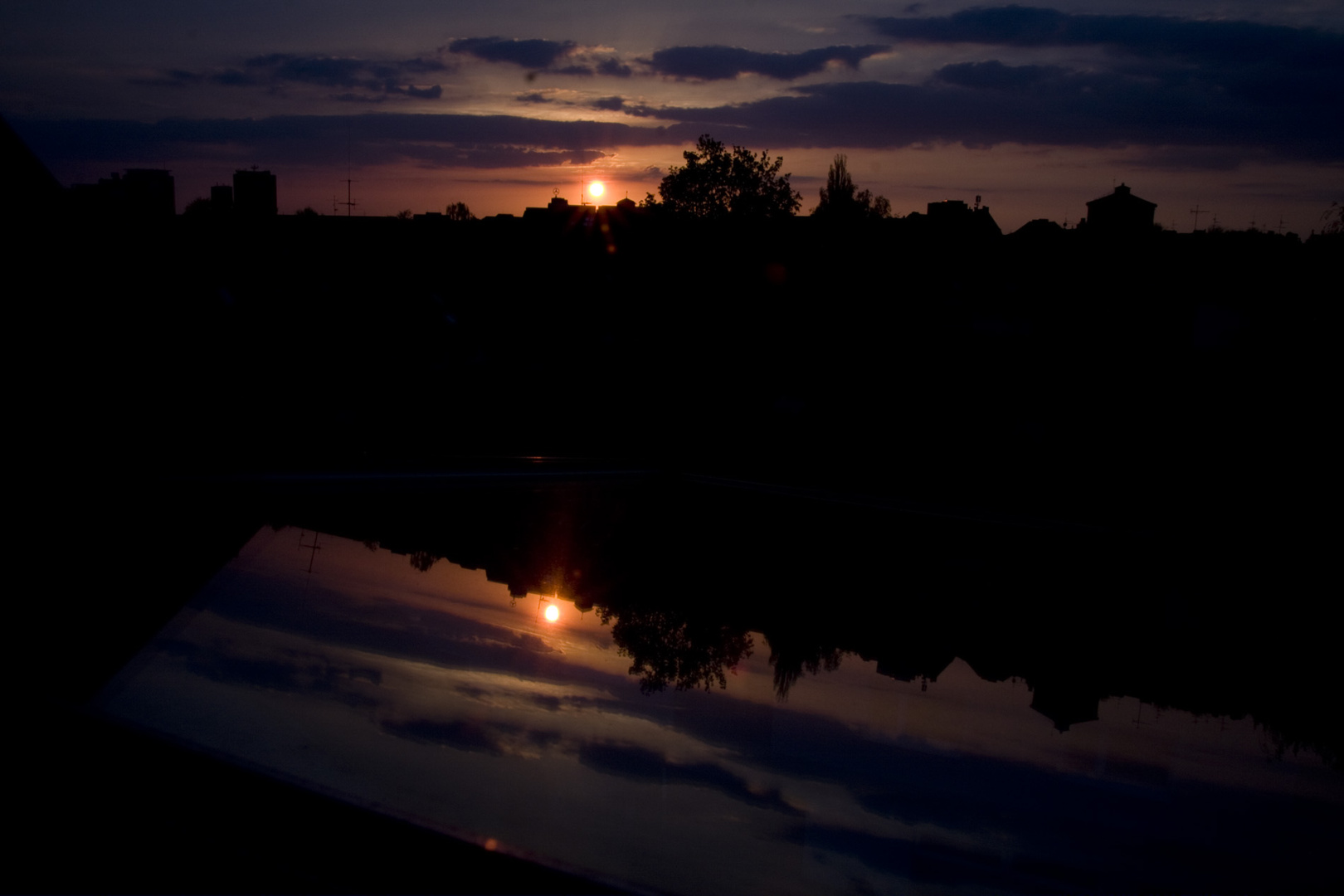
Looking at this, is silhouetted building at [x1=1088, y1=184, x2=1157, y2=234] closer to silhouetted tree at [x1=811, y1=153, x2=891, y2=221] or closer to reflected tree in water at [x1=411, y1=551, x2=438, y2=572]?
silhouetted tree at [x1=811, y1=153, x2=891, y2=221]

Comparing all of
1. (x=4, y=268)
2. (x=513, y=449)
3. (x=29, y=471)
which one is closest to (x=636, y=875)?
(x=29, y=471)

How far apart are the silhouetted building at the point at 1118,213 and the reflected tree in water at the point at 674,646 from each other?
36359mm

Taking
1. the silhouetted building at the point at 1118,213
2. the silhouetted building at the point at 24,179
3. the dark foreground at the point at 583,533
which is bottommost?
the dark foreground at the point at 583,533

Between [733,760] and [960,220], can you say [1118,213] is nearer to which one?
[960,220]

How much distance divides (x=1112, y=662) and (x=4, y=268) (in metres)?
3.90

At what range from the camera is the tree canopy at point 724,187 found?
48750 mm

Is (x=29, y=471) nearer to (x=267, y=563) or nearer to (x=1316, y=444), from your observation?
(x=267, y=563)

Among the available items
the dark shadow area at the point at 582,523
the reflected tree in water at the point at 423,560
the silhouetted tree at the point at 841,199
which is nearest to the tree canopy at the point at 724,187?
the silhouetted tree at the point at 841,199

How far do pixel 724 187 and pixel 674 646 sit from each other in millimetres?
49165

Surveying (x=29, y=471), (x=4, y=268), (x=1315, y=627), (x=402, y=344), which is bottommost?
(x=402, y=344)

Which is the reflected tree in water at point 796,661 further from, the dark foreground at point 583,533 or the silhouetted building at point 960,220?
the silhouetted building at point 960,220

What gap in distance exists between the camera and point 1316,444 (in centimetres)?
1155

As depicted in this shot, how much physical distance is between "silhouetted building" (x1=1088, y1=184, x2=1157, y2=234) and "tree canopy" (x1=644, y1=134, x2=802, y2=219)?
1758 cm

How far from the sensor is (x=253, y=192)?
130 ft
